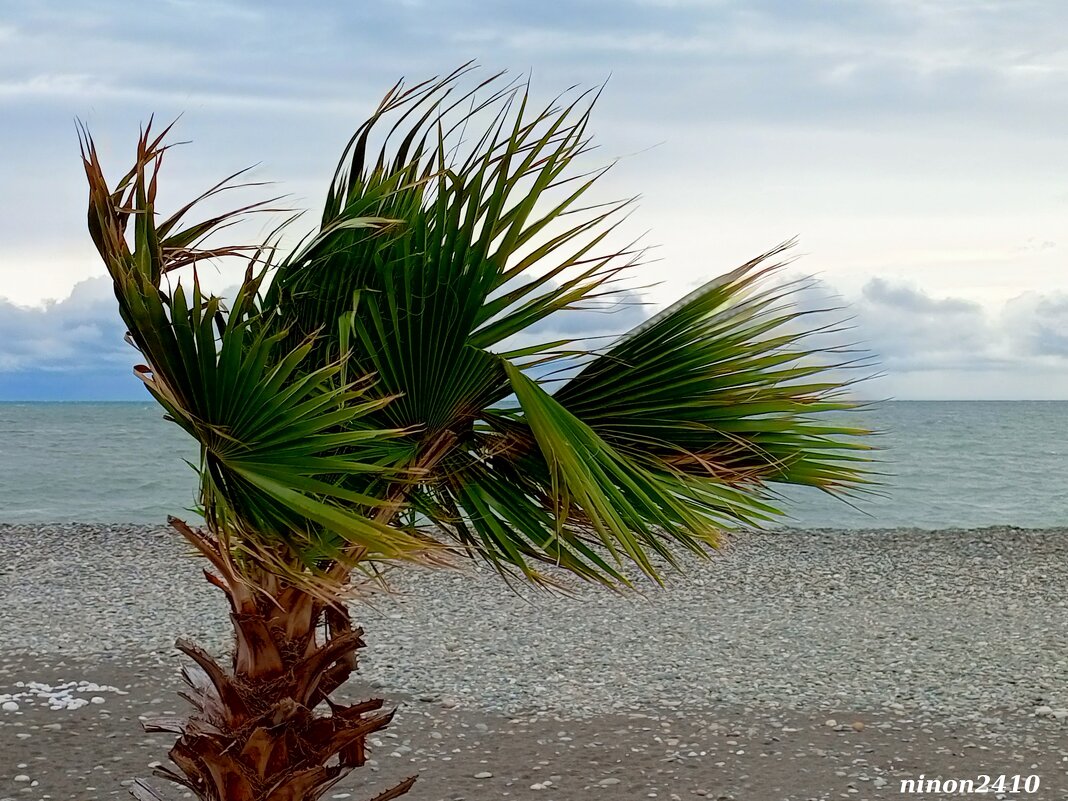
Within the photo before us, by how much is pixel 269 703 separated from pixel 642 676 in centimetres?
468

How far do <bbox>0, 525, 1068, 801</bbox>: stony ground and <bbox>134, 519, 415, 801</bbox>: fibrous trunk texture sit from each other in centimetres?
38

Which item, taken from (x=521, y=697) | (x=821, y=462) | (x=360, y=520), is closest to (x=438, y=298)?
(x=360, y=520)

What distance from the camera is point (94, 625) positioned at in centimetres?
876

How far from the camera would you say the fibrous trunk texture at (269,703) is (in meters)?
2.91

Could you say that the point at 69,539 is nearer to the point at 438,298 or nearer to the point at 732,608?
the point at 732,608

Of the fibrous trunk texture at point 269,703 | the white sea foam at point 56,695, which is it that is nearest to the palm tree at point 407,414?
the fibrous trunk texture at point 269,703

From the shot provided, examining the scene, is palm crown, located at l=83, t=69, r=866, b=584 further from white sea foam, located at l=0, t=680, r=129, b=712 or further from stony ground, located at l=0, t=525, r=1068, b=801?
white sea foam, located at l=0, t=680, r=129, b=712

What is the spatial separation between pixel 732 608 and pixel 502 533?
23.8ft

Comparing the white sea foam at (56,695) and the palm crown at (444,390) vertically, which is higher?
the palm crown at (444,390)

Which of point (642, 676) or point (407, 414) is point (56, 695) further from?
point (407, 414)

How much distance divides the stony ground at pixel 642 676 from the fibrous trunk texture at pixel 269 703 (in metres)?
0.38

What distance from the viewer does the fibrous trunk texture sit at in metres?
2.91

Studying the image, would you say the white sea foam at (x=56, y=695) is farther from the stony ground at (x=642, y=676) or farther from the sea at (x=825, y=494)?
the sea at (x=825, y=494)

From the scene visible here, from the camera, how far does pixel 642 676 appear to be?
7250 mm
